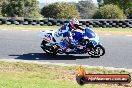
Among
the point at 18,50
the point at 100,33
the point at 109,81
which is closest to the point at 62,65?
the point at 18,50

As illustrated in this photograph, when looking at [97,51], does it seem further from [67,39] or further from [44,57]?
[44,57]

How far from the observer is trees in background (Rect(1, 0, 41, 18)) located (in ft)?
147

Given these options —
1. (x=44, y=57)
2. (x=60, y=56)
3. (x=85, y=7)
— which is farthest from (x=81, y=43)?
(x=85, y=7)

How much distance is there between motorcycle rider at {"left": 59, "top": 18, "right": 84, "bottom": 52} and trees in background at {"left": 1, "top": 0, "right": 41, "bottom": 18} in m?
31.3

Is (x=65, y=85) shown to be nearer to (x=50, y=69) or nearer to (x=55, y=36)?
(x=50, y=69)

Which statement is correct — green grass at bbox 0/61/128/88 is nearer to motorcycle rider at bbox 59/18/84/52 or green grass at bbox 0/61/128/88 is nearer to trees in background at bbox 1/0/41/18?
motorcycle rider at bbox 59/18/84/52

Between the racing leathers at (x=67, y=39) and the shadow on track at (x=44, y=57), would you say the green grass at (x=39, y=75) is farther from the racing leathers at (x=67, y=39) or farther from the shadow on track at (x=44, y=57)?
the racing leathers at (x=67, y=39)

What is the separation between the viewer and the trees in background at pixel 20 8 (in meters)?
44.8

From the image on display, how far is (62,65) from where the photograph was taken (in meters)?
11.7

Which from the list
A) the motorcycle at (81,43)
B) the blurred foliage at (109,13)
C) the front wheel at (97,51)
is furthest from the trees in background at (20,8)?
the front wheel at (97,51)

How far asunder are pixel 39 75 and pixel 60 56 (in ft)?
12.0

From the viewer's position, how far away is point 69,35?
13.3 meters

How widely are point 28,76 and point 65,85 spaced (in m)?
1.72

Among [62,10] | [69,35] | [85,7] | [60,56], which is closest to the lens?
[69,35]
